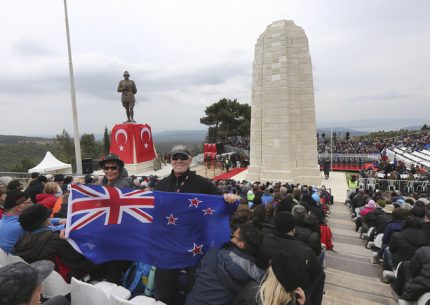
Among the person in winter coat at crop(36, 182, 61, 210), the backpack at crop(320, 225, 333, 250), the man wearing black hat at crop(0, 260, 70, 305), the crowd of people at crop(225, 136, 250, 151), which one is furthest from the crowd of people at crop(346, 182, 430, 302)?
the crowd of people at crop(225, 136, 250, 151)

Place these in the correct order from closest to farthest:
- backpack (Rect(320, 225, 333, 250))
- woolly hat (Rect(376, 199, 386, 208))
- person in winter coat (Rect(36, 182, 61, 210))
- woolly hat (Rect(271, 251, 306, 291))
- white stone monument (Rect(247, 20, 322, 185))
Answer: woolly hat (Rect(271, 251, 306, 291)) → person in winter coat (Rect(36, 182, 61, 210)) → backpack (Rect(320, 225, 333, 250)) → woolly hat (Rect(376, 199, 386, 208)) → white stone monument (Rect(247, 20, 322, 185))

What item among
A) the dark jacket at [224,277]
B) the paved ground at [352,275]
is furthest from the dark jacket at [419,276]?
the dark jacket at [224,277]

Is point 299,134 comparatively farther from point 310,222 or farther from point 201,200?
point 201,200

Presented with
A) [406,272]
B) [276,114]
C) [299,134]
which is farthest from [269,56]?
[406,272]

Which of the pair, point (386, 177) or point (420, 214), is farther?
point (386, 177)

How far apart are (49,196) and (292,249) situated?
5.07 meters

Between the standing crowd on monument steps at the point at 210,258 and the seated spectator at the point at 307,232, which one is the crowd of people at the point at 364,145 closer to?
the seated spectator at the point at 307,232

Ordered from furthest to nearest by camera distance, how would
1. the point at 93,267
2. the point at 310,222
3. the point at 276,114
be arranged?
the point at 276,114, the point at 310,222, the point at 93,267

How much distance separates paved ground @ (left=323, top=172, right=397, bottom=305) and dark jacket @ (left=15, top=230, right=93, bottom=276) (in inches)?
134

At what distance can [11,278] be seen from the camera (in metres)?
1.56

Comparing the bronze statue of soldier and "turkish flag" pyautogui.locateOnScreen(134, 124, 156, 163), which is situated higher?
the bronze statue of soldier

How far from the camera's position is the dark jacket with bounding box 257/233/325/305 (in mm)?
2582

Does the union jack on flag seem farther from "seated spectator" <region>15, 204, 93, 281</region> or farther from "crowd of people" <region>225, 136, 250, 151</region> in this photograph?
"crowd of people" <region>225, 136, 250, 151</region>

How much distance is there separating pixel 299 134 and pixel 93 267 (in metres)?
15.2
